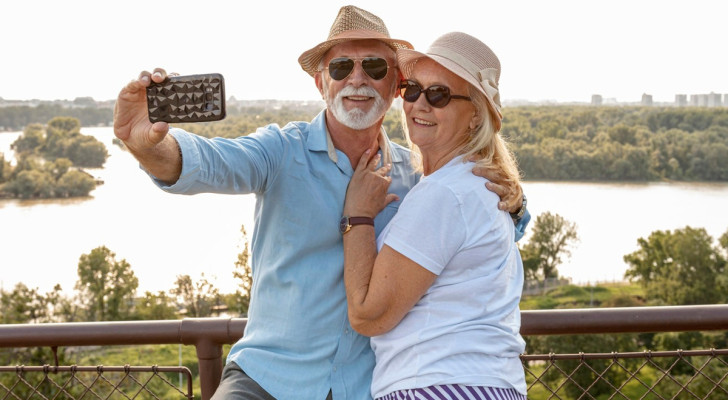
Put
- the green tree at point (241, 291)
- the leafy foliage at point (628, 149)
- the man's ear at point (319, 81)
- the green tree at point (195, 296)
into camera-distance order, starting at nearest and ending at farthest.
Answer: the man's ear at point (319, 81)
the green tree at point (241, 291)
the green tree at point (195, 296)
the leafy foliage at point (628, 149)

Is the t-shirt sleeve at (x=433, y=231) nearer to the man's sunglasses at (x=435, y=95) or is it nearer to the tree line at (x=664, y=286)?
the man's sunglasses at (x=435, y=95)

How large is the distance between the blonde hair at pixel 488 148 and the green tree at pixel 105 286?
31.9 meters

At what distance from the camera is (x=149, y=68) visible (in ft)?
4.71

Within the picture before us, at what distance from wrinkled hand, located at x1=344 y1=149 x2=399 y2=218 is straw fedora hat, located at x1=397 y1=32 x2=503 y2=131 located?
295 mm

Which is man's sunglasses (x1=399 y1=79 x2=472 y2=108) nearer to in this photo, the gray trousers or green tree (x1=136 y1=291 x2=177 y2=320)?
the gray trousers

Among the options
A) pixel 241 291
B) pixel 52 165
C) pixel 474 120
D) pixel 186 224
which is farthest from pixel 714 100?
pixel 474 120

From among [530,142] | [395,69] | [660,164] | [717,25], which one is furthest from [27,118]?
[395,69]

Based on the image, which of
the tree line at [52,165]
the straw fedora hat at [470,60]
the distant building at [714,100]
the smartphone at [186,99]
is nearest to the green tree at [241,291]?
the tree line at [52,165]

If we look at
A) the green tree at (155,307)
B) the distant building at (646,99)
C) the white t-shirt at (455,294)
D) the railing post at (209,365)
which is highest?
the white t-shirt at (455,294)

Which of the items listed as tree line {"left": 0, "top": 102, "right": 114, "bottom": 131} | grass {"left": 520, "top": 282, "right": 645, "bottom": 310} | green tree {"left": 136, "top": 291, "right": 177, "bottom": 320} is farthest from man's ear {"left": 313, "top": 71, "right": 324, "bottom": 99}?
tree line {"left": 0, "top": 102, "right": 114, "bottom": 131}

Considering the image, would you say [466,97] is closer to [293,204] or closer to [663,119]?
[293,204]

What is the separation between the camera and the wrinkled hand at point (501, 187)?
60.8 inches

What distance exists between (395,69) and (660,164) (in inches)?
2251

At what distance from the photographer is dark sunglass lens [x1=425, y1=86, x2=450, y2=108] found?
1648mm
